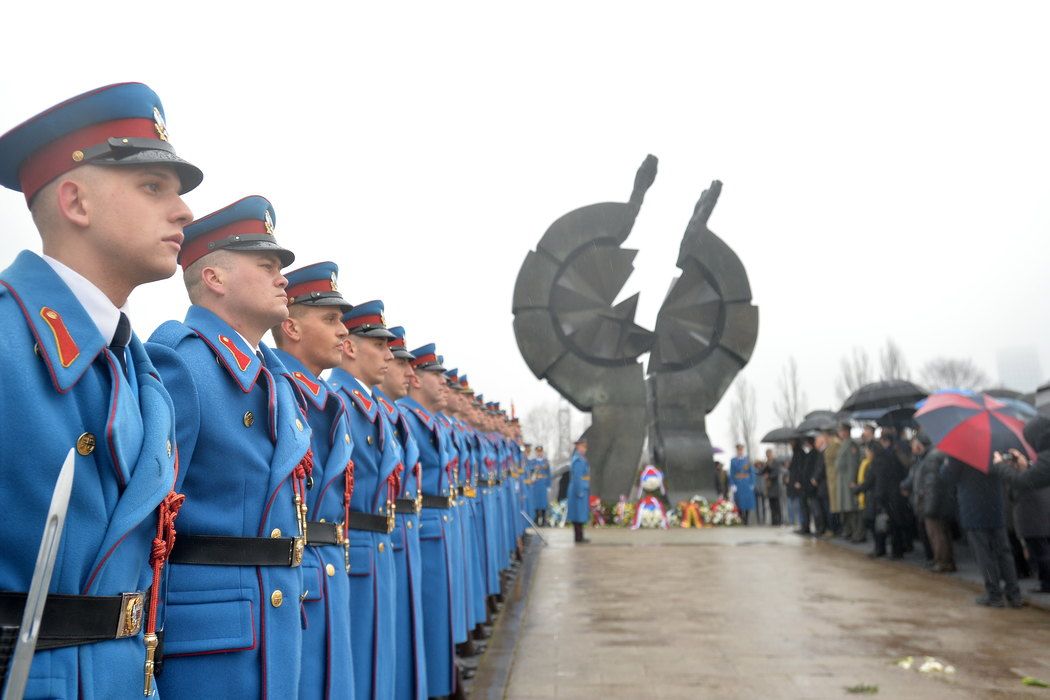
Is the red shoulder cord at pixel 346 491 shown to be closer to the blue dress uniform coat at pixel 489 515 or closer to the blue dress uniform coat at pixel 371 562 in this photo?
the blue dress uniform coat at pixel 371 562

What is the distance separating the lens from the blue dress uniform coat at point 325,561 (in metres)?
2.71

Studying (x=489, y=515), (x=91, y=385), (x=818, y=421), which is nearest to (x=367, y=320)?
(x=91, y=385)

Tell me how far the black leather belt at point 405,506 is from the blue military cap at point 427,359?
1.69m

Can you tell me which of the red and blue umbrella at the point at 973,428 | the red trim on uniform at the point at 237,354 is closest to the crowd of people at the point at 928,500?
the red and blue umbrella at the point at 973,428

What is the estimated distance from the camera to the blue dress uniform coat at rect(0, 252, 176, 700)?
1.47m

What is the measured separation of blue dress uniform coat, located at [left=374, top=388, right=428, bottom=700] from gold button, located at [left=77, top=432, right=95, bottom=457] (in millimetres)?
2169

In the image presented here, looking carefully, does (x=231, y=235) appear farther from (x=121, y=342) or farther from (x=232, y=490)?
(x=121, y=342)

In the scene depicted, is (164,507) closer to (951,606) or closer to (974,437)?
(974,437)

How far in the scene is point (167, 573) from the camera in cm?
219

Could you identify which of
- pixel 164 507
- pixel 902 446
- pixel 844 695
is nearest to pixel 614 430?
pixel 902 446

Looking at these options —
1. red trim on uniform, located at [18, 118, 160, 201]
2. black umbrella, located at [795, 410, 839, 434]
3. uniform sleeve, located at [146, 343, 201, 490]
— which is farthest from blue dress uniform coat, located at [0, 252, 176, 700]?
black umbrella, located at [795, 410, 839, 434]

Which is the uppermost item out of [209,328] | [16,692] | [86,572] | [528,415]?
[528,415]

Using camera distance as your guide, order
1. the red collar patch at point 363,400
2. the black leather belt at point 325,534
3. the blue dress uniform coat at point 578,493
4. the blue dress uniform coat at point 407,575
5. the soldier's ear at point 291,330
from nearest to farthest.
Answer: the black leather belt at point 325,534
the soldier's ear at point 291,330
the red collar patch at point 363,400
the blue dress uniform coat at point 407,575
the blue dress uniform coat at point 578,493

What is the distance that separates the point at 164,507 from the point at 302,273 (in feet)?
5.93
